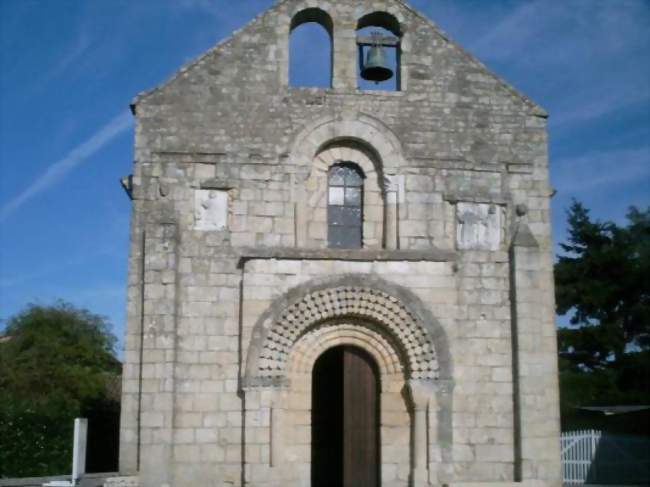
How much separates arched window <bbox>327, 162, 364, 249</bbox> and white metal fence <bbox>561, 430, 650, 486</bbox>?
10561 mm

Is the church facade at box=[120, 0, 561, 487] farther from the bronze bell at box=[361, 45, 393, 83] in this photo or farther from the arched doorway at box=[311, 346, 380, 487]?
the bronze bell at box=[361, 45, 393, 83]

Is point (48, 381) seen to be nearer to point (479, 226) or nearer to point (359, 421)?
point (359, 421)

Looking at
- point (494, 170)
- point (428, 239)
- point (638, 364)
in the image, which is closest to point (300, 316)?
point (428, 239)

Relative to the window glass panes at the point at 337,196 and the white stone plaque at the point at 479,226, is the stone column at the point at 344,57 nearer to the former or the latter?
the window glass panes at the point at 337,196

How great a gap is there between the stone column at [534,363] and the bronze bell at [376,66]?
3.70 meters

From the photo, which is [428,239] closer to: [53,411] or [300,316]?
[300,316]

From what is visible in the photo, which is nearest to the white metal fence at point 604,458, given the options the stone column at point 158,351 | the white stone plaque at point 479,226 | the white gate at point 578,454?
the white gate at point 578,454

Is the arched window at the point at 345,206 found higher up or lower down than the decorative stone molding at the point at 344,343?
higher up

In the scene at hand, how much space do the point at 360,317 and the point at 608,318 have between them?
18015 mm

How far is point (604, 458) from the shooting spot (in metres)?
21.2

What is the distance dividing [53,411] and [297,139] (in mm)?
9676

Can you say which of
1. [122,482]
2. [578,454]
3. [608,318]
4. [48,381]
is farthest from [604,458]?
[48,381]

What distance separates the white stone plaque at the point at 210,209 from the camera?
13656 mm

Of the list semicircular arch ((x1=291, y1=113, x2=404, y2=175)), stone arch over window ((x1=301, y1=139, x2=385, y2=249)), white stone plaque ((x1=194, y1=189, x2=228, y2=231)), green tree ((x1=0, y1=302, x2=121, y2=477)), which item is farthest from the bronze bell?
green tree ((x1=0, y1=302, x2=121, y2=477))
